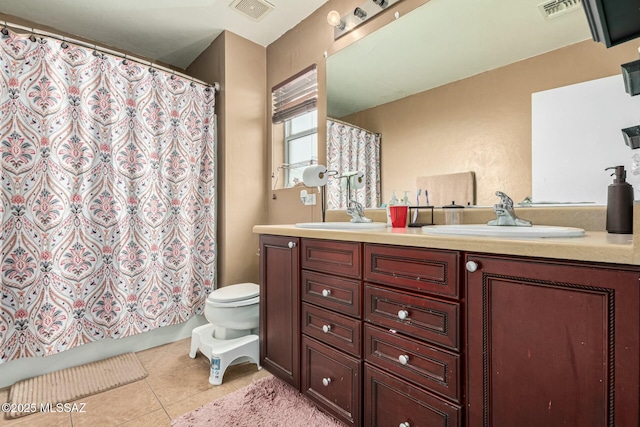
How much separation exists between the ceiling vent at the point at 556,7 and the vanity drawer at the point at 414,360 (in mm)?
1355

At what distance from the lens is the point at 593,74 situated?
112 cm

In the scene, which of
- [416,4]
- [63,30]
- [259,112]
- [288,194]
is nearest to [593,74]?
[416,4]

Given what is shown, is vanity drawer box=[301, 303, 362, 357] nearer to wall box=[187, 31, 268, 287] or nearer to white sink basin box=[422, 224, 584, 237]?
white sink basin box=[422, 224, 584, 237]

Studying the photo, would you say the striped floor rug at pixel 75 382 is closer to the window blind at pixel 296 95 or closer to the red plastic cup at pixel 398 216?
the red plastic cup at pixel 398 216

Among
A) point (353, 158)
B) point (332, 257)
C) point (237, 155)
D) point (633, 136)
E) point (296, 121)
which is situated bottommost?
point (332, 257)

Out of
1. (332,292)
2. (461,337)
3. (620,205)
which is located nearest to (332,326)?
(332,292)

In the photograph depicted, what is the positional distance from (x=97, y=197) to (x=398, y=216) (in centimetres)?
187

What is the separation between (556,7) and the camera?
1.19 m

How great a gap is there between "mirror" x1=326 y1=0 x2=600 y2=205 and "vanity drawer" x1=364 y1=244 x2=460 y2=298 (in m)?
0.62

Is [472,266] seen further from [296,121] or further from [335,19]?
[296,121]

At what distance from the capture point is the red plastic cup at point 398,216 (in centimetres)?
149

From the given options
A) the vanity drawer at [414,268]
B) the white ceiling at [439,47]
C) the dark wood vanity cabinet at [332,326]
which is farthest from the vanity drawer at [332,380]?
the white ceiling at [439,47]

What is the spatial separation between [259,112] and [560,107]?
82.5 inches

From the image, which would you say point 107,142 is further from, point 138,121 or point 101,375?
point 101,375
